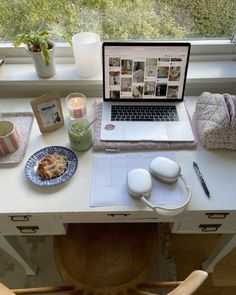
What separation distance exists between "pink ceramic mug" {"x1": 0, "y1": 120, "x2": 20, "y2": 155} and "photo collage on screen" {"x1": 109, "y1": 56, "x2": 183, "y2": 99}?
38cm

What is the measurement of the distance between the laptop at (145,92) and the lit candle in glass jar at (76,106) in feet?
0.26

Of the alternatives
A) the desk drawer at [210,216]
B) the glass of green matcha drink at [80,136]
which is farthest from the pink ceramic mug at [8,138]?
the desk drawer at [210,216]

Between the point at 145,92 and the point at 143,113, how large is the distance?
9 cm

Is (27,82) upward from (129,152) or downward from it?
upward

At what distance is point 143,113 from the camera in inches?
38.3

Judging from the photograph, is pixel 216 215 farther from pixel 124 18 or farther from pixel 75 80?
pixel 124 18

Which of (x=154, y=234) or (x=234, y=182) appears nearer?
(x=234, y=182)

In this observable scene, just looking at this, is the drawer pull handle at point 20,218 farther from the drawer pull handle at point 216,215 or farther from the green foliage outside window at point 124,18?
the green foliage outside window at point 124,18

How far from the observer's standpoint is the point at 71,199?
0.74m

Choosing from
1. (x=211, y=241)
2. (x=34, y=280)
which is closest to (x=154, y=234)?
(x=211, y=241)

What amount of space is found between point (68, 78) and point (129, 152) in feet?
1.42

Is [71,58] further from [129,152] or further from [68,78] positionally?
[129,152]

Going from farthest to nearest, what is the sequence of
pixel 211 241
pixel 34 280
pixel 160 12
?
pixel 211 241
pixel 34 280
pixel 160 12

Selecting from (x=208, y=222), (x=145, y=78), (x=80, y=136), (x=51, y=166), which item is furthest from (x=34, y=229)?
(x=145, y=78)
